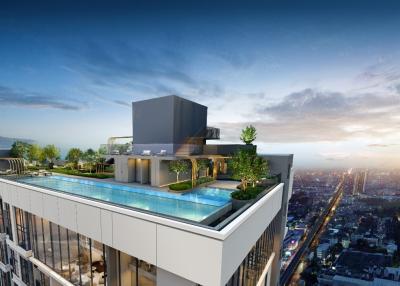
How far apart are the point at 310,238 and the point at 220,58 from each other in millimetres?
80422

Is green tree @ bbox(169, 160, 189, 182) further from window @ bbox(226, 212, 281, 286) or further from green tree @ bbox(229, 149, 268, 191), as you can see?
window @ bbox(226, 212, 281, 286)

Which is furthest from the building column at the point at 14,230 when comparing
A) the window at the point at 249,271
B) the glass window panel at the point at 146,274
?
the window at the point at 249,271

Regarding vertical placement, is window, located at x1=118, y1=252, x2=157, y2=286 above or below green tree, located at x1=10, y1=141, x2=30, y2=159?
below

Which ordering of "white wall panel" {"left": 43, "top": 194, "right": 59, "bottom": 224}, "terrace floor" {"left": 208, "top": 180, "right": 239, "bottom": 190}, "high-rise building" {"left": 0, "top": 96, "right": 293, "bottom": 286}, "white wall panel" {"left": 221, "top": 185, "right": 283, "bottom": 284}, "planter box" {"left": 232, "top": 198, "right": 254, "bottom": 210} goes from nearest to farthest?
"white wall panel" {"left": 221, "top": 185, "right": 283, "bottom": 284} → "high-rise building" {"left": 0, "top": 96, "right": 293, "bottom": 286} → "planter box" {"left": 232, "top": 198, "right": 254, "bottom": 210} → "white wall panel" {"left": 43, "top": 194, "right": 59, "bottom": 224} → "terrace floor" {"left": 208, "top": 180, "right": 239, "bottom": 190}

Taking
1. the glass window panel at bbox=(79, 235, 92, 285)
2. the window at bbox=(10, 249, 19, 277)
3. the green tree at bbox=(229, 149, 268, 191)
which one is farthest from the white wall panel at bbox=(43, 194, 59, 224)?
the green tree at bbox=(229, 149, 268, 191)

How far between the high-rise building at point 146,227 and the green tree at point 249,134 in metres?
1.11

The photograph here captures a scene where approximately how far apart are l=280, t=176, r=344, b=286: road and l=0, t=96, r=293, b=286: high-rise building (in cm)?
4716

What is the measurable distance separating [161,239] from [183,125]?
46.8ft

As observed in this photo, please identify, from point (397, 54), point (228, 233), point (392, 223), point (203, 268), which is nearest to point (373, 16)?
point (397, 54)

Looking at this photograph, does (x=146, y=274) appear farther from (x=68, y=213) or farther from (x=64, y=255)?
(x=64, y=255)

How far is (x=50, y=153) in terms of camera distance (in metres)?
30.9

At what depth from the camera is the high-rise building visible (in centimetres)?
579

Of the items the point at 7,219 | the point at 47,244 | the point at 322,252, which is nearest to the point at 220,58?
the point at 47,244

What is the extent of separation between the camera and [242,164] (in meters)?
12.8
